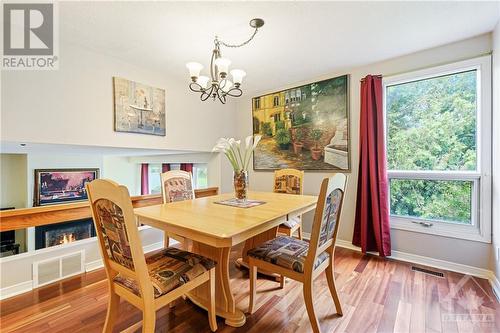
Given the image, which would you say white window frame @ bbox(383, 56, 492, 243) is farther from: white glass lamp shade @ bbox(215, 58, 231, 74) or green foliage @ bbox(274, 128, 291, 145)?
white glass lamp shade @ bbox(215, 58, 231, 74)

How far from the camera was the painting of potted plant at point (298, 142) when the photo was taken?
3.19 meters

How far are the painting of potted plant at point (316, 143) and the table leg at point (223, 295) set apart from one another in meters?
1.96

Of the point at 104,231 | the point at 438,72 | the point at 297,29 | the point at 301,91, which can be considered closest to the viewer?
the point at 104,231

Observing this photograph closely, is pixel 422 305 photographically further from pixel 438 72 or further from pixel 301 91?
pixel 301 91

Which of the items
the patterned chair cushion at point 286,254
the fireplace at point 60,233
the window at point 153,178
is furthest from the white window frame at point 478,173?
the window at point 153,178

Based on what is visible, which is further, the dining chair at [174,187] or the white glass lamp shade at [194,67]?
the dining chair at [174,187]

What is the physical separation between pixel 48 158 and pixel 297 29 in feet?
18.8

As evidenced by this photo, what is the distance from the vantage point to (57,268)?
208 cm

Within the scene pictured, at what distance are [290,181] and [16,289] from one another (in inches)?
108

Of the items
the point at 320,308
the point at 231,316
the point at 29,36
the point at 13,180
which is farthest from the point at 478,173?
the point at 13,180

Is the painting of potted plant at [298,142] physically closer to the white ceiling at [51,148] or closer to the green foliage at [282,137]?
the green foliage at [282,137]

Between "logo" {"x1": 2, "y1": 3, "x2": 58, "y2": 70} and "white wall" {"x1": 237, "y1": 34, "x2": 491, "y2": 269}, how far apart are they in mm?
2695

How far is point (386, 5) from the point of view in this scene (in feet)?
5.43

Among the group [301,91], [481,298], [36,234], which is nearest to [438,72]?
[301,91]
